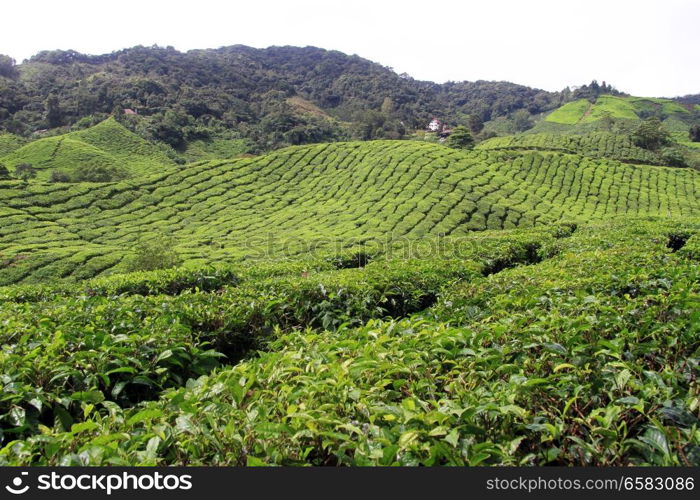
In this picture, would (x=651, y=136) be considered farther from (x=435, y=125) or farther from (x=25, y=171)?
(x=25, y=171)

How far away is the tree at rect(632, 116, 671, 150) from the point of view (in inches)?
2336

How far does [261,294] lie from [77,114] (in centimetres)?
9400

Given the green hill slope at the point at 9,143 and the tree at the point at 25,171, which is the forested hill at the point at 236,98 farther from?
the tree at the point at 25,171

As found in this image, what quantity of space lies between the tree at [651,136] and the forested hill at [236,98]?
40.0 meters

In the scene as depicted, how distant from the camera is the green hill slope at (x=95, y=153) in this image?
51.3 meters

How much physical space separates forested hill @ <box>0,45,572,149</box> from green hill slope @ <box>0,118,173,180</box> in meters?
6.40

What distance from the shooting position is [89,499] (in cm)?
172

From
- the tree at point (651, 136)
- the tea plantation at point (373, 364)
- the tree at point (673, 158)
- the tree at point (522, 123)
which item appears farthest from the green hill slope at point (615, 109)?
the tea plantation at point (373, 364)

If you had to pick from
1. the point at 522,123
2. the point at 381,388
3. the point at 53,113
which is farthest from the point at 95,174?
the point at 522,123

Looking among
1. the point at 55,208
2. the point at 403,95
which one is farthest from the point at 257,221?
the point at 403,95

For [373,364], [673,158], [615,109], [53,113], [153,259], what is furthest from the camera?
[615,109]

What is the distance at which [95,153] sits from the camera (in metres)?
55.2

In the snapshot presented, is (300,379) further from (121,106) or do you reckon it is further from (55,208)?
(121,106)

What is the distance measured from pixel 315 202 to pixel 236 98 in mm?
83667
